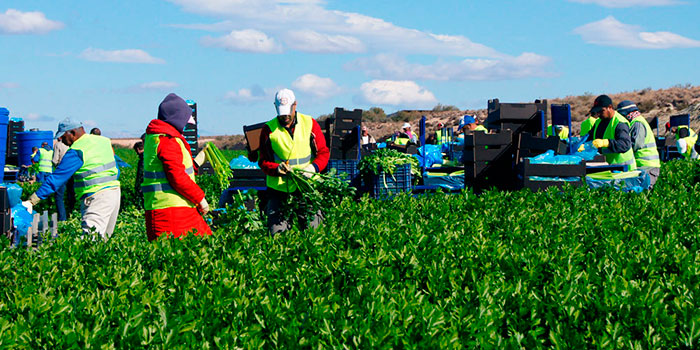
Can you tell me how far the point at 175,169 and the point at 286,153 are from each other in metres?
1.41

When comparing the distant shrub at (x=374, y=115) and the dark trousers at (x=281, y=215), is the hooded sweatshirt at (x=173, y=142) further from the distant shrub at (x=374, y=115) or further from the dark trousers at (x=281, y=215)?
the distant shrub at (x=374, y=115)

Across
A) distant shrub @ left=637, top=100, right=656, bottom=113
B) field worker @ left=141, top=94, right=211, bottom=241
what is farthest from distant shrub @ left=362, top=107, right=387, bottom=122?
field worker @ left=141, top=94, right=211, bottom=241

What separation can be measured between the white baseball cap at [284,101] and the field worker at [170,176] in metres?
1.03

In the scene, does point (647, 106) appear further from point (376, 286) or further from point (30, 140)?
point (376, 286)

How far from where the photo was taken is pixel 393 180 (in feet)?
33.3

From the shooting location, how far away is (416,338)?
9.81 ft

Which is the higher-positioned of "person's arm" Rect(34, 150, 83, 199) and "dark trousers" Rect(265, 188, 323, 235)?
"person's arm" Rect(34, 150, 83, 199)

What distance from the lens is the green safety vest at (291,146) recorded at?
7.11m

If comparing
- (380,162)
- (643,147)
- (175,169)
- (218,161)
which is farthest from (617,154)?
(175,169)

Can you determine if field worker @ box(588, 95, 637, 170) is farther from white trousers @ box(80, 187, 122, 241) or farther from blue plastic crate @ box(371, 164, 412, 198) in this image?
white trousers @ box(80, 187, 122, 241)

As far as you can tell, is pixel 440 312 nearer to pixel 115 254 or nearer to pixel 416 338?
pixel 416 338

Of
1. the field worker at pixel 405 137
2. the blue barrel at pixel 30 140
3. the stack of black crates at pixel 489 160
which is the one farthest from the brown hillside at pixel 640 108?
the stack of black crates at pixel 489 160

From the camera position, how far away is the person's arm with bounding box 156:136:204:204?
592 centimetres

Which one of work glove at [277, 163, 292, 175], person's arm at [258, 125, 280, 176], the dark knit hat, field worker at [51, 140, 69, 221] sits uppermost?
the dark knit hat
